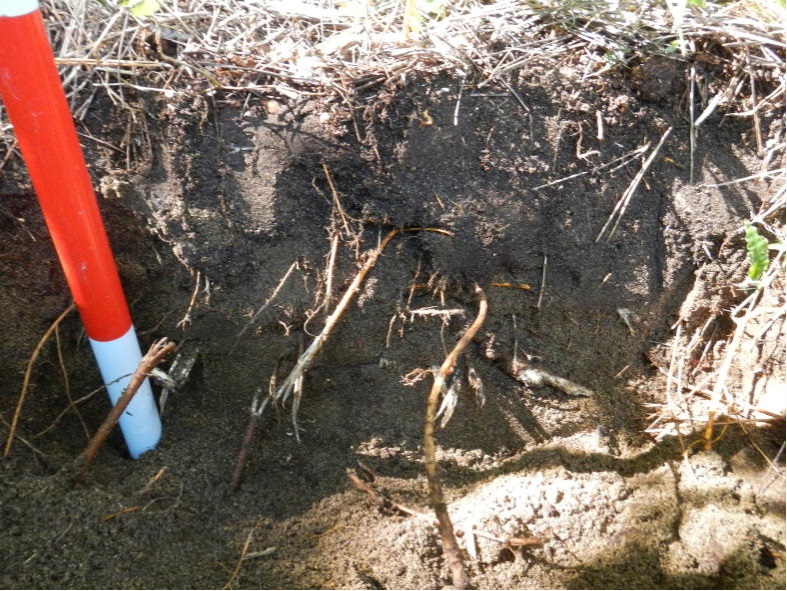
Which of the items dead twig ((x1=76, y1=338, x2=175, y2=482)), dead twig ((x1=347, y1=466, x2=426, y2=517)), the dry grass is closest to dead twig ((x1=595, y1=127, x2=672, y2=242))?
the dry grass

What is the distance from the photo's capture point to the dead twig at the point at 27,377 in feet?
5.20

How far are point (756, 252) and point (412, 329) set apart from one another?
926 mm

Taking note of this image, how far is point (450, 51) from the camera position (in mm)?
1727

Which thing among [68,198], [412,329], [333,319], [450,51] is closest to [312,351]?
[333,319]

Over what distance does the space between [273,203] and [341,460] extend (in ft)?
2.26

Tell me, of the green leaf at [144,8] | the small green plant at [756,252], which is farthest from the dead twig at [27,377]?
the small green plant at [756,252]

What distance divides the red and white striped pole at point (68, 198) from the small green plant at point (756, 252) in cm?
159

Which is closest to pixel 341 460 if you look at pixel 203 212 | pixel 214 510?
pixel 214 510

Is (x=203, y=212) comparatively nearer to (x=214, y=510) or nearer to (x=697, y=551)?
(x=214, y=510)

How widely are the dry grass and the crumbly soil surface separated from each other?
0.05 m

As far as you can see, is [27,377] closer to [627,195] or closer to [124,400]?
[124,400]

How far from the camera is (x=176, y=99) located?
1631mm

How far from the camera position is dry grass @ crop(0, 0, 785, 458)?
1655mm

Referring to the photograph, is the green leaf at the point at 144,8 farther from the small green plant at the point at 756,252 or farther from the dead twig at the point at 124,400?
the small green plant at the point at 756,252
